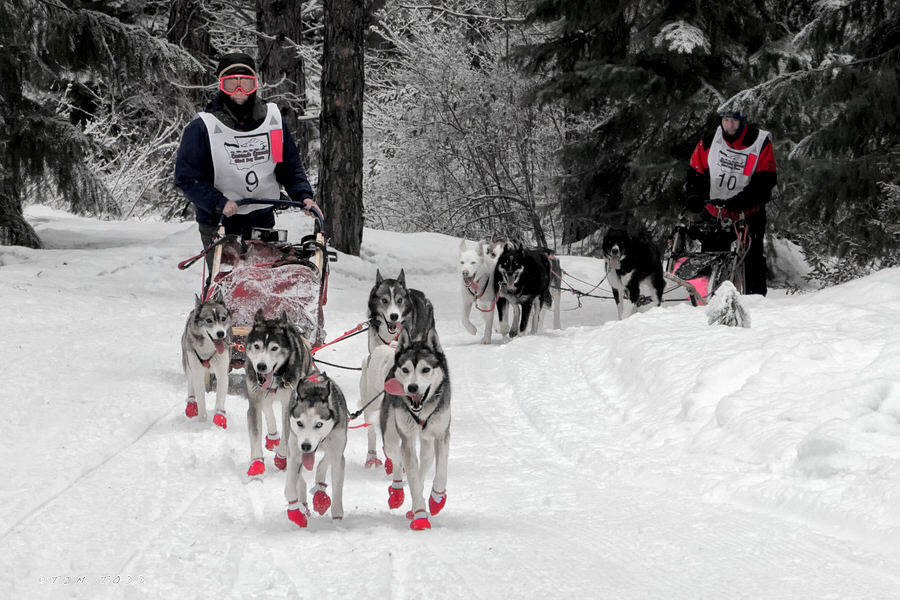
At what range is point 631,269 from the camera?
10.1 meters

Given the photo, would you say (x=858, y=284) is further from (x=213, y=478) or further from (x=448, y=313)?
(x=213, y=478)

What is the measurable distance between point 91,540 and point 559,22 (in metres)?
13.9

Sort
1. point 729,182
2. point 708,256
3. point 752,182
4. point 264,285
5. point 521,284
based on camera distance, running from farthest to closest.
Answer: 1. point 521,284
2. point 729,182
3. point 752,182
4. point 708,256
5. point 264,285

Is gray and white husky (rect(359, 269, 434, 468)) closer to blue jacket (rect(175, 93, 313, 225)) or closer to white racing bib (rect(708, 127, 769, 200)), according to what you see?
blue jacket (rect(175, 93, 313, 225))

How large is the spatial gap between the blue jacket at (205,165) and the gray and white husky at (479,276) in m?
3.16

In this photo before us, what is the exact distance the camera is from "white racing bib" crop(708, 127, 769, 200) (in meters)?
8.77

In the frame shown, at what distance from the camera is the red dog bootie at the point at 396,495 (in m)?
4.18

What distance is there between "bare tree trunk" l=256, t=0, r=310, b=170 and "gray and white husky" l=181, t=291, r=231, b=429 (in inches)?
447

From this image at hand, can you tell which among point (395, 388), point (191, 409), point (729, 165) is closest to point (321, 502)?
point (395, 388)

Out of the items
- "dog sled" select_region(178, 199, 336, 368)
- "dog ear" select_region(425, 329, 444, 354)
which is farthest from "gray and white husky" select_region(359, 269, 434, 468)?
"dog ear" select_region(425, 329, 444, 354)

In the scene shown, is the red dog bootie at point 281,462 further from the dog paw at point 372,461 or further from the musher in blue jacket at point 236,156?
the musher in blue jacket at point 236,156

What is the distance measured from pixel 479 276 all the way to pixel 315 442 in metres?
6.02

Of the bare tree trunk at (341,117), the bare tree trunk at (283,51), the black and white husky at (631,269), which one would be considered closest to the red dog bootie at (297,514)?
the black and white husky at (631,269)

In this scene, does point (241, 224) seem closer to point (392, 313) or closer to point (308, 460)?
point (392, 313)
